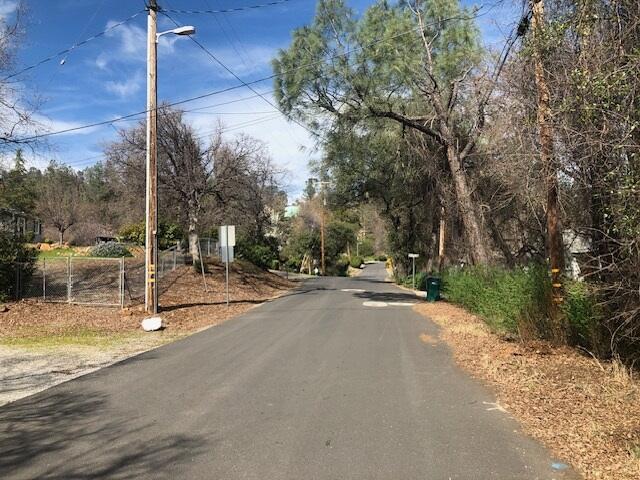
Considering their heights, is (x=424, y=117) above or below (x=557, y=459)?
above

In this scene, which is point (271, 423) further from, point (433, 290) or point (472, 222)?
point (433, 290)

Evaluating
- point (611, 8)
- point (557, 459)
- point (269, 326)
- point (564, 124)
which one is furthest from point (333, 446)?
point (269, 326)

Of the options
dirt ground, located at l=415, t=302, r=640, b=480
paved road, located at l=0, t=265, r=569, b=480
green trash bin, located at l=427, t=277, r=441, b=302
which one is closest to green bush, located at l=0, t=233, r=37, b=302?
paved road, located at l=0, t=265, r=569, b=480

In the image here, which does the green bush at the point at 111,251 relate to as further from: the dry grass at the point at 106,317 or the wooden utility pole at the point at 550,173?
the wooden utility pole at the point at 550,173

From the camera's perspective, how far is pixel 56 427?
237 inches

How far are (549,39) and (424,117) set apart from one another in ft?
42.5

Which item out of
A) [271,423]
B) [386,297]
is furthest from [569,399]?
[386,297]

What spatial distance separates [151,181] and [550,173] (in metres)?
11.7

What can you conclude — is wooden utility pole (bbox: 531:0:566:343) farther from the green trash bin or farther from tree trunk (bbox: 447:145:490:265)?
the green trash bin

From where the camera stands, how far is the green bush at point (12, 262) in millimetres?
17688

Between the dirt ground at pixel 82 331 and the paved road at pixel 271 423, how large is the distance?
0.90m

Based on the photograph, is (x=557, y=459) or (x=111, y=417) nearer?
(x=557, y=459)

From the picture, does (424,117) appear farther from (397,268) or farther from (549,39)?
(397,268)

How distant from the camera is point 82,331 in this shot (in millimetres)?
14359
